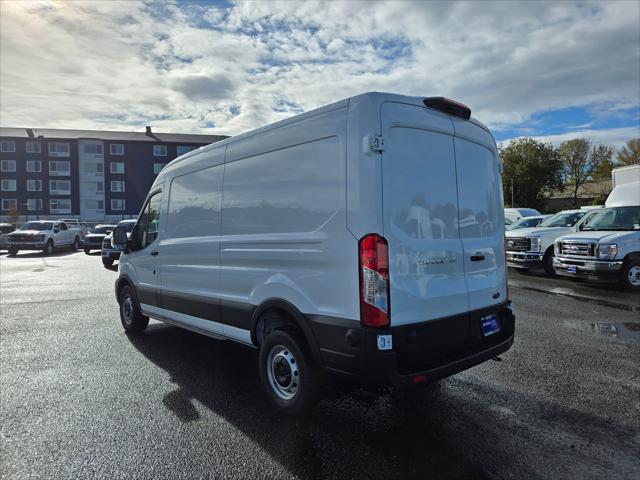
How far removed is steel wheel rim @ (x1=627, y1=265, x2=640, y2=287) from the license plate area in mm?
8094

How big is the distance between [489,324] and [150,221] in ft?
15.5

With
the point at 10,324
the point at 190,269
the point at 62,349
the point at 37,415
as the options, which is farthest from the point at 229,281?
the point at 10,324

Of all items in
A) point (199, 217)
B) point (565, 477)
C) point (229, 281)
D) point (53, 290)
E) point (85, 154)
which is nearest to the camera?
point (565, 477)

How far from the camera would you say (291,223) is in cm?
383

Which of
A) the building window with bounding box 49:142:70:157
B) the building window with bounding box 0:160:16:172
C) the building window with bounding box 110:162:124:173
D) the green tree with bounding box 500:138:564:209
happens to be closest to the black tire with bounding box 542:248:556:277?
the green tree with bounding box 500:138:564:209

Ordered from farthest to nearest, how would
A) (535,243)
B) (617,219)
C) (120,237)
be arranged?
1. (535,243)
2. (617,219)
3. (120,237)

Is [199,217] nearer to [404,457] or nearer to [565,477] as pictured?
[404,457]

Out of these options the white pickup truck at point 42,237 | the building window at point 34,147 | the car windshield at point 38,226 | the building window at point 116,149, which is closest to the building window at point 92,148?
the building window at point 116,149

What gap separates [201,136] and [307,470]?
237 ft

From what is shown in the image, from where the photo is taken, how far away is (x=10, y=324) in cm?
772

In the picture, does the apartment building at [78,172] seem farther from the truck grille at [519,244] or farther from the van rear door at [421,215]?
the van rear door at [421,215]

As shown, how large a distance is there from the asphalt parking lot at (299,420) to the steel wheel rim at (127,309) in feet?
1.54

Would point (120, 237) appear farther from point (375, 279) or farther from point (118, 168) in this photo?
point (118, 168)

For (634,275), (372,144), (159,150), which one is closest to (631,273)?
(634,275)
